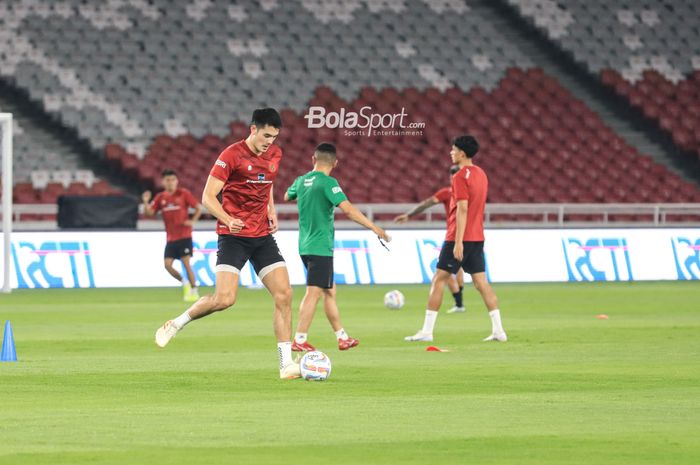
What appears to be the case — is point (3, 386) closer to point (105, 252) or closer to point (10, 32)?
point (105, 252)

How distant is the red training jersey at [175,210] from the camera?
90.9 feet

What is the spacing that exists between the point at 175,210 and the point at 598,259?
11.2 m

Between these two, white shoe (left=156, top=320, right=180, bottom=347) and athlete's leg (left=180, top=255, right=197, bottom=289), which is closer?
white shoe (left=156, top=320, right=180, bottom=347)

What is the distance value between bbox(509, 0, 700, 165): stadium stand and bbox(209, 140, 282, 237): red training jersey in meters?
34.9

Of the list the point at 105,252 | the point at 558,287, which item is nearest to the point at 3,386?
the point at 105,252

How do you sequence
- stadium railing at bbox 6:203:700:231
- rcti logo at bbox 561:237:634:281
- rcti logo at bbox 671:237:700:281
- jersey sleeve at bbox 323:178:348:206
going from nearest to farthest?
jersey sleeve at bbox 323:178:348:206 → rcti logo at bbox 561:237:634:281 → rcti logo at bbox 671:237:700:281 → stadium railing at bbox 6:203:700:231

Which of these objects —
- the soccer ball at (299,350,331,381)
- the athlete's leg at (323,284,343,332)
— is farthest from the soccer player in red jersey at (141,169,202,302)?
the soccer ball at (299,350,331,381)

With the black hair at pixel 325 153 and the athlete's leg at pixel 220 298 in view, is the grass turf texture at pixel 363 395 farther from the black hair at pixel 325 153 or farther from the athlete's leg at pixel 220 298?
the black hair at pixel 325 153

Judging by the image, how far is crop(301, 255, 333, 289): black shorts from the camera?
655 inches

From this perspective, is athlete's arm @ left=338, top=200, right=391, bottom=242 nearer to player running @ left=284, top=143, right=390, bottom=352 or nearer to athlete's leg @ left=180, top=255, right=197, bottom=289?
player running @ left=284, top=143, right=390, bottom=352

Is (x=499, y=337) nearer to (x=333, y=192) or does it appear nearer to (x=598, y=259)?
(x=333, y=192)

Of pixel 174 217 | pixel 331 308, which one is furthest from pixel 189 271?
pixel 331 308

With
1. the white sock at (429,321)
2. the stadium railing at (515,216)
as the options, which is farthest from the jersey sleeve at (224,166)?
the stadium railing at (515,216)

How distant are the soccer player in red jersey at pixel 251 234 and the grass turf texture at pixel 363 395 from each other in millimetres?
620
